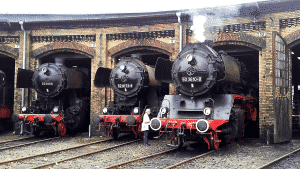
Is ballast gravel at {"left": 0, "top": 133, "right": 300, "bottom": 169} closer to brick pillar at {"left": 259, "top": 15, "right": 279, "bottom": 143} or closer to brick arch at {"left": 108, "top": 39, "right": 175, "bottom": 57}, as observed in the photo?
brick pillar at {"left": 259, "top": 15, "right": 279, "bottom": 143}

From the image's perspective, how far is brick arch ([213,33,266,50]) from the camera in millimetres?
10570

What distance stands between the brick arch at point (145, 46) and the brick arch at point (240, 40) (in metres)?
1.82

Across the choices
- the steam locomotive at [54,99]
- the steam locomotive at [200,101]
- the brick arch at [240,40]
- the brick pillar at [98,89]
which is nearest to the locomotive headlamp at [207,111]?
the steam locomotive at [200,101]

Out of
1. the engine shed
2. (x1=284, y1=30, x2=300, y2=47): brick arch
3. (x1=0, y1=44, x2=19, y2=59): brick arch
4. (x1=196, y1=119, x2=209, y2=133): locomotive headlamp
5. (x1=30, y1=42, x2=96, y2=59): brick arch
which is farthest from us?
(x1=0, y1=44, x2=19, y2=59): brick arch

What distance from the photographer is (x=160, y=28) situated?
39.4 ft

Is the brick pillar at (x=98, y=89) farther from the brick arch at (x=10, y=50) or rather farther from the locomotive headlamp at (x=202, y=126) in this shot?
the locomotive headlamp at (x=202, y=126)

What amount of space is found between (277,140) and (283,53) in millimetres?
2675

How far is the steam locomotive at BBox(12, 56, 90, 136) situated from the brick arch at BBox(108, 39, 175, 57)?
1903 mm

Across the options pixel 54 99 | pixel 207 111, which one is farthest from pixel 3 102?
pixel 207 111

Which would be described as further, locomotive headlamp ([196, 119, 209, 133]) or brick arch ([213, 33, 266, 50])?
brick arch ([213, 33, 266, 50])

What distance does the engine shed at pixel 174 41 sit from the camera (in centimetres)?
969

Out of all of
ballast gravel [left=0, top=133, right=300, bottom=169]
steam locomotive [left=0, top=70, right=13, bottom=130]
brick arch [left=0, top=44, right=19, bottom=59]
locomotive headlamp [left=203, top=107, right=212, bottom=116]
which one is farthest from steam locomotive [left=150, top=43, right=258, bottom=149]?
steam locomotive [left=0, top=70, right=13, bottom=130]

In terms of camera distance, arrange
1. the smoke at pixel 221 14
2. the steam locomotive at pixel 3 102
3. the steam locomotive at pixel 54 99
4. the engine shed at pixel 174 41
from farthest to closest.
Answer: the steam locomotive at pixel 3 102 < the steam locomotive at pixel 54 99 < the smoke at pixel 221 14 < the engine shed at pixel 174 41

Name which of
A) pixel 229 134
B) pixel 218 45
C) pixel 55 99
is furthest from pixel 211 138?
pixel 55 99
